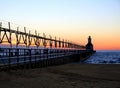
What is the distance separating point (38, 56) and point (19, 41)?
4.91 meters

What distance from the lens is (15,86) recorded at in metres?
13.2

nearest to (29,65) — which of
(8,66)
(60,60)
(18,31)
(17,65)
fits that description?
(17,65)

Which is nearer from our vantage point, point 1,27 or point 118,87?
point 118,87

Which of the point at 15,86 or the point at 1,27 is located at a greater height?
the point at 1,27

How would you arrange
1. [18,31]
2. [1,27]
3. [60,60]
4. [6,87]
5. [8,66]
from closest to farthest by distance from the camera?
[6,87] < [8,66] < [1,27] < [18,31] < [60,60]

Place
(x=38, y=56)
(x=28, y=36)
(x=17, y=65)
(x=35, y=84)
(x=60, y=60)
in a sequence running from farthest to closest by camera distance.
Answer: (x=60, y=60), (x=28, y=36), (x=38, y=56), (x=17, y=65), (x=35, y=84)

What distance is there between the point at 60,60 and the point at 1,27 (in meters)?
14.9

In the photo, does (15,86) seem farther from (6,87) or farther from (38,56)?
(38,56)

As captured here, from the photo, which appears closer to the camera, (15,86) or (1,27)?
(15,86)

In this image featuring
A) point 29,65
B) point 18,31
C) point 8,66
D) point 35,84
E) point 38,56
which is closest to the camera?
point 35,84

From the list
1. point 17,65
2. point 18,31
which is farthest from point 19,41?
point 17,65

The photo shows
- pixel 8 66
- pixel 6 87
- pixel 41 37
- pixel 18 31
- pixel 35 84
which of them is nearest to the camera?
pixel 6 87

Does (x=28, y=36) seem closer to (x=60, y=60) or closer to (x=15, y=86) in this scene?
(x=60, y=60)

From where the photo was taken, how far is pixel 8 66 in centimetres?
1927
